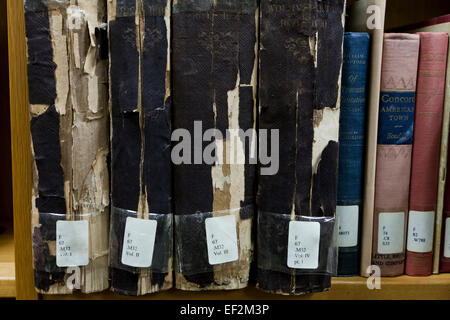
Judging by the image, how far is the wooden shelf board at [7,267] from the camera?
588 millimetres

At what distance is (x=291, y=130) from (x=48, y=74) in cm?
34

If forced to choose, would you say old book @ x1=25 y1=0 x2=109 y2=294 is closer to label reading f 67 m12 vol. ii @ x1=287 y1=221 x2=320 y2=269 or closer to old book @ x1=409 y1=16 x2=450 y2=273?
label reading f 67 m12 vol. ii @ x1=287 y1=221 x2=320 y2=269

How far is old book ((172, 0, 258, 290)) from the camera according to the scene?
1.61ft

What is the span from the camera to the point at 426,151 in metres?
0.56

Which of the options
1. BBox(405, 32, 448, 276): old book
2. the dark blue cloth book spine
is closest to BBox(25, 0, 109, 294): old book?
the dark blue cloth book spine

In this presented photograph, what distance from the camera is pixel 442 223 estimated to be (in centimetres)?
58

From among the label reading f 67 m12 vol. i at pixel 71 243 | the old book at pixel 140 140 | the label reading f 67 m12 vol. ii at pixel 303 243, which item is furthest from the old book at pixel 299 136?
the label reading f 67 m12 vol. i at pixel 71 243

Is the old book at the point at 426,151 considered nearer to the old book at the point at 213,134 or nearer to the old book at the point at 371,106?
the old book at the point at 371,106

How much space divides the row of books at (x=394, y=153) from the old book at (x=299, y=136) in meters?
0.05

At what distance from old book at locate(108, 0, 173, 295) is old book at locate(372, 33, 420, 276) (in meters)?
0.32

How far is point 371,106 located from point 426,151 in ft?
0.37

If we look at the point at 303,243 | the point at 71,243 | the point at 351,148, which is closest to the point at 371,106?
the point at 351,148

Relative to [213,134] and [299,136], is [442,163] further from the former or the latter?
[213,134]

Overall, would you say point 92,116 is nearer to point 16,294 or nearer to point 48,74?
point 48,74
